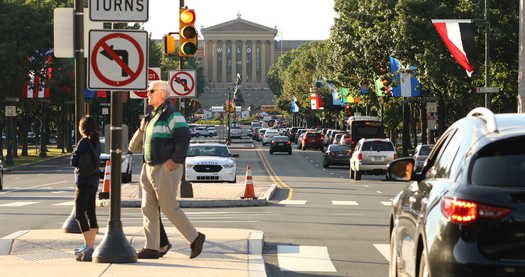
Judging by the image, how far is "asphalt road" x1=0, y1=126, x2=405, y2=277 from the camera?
14039mm

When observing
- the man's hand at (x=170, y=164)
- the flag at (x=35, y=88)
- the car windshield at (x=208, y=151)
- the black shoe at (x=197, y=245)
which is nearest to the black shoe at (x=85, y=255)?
the black shoe at (x=197, y=245)

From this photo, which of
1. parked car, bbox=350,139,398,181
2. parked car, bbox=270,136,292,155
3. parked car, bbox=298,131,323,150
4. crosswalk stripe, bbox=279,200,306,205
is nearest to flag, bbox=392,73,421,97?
parked car, bbox=350,139,398,181

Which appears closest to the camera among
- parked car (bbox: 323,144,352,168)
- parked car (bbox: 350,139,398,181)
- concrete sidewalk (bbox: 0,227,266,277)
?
concrete sidewalk (bbox: 0,227,266,277)

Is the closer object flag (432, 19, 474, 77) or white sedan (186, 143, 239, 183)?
white sedan (186, 143, 239, 183)

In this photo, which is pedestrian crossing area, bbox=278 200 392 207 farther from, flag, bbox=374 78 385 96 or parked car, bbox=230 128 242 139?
parked car, bbox=230 128 242 139

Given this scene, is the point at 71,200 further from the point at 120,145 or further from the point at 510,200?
the point at 510,200

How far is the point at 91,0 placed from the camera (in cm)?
1278

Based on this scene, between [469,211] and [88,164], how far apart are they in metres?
7.60

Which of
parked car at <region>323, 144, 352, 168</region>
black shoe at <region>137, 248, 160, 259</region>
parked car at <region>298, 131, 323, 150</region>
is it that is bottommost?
parked car at <region>298, 131, 323, 150</region>

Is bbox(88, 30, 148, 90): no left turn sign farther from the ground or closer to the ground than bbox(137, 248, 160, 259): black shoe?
farther from the ground

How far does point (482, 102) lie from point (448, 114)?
47.5ft

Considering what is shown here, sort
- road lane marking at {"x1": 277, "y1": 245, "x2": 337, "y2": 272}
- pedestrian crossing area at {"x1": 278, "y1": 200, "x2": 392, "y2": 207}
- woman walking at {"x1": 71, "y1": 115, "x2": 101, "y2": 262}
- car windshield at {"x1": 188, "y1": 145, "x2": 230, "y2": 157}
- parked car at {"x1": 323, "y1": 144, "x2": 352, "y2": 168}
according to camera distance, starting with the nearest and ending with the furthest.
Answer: road lane marking at {"x1": 277, "y1": 245, "x2": 337, "y2": 272}, woman walking at {"x1": 71, "y1": 115, "x2": 101, "y2": 262}, pedestrian crossing area at {"x1": 278, "y1": 200, "x2": 392, "y2": 207}, car windshield at {"x1": 188, "y1": 145, "x2": 230, "y2": 157}, parked car at {"x1": 323, "y1": 144, "x2": 352, "y2": 168}

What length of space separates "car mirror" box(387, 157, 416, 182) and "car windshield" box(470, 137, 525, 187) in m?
2.00

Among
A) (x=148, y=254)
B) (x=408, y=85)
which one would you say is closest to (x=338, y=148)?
(x=408, y=85)
